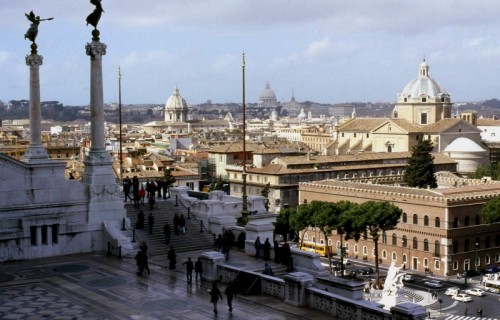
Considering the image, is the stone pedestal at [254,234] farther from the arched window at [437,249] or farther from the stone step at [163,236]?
the arched window at [437,249]

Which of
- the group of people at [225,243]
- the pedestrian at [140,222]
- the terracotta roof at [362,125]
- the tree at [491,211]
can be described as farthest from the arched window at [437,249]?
the terracotta roof at [362,125]

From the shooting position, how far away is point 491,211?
220 ft

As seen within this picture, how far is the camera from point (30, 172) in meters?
25.8

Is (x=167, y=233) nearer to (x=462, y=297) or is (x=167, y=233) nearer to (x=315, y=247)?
(x=462, y=297)

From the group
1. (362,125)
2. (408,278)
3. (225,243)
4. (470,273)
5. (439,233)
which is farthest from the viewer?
(362,125)

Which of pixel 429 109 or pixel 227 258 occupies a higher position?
pixel 429 109

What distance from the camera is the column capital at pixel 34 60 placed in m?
27.2

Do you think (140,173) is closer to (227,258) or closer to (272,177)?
(272,177)

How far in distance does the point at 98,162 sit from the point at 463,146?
8580 centimetres

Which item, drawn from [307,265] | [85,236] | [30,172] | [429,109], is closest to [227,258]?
[307,265]

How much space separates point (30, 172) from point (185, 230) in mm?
5515

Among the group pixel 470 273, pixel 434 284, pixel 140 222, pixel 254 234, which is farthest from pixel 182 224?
pixel 470 273

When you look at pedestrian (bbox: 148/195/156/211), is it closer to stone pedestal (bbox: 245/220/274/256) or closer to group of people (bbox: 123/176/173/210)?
group of people (bbox: 123/176/173/210)

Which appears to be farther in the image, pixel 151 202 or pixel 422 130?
pixel 422 130
